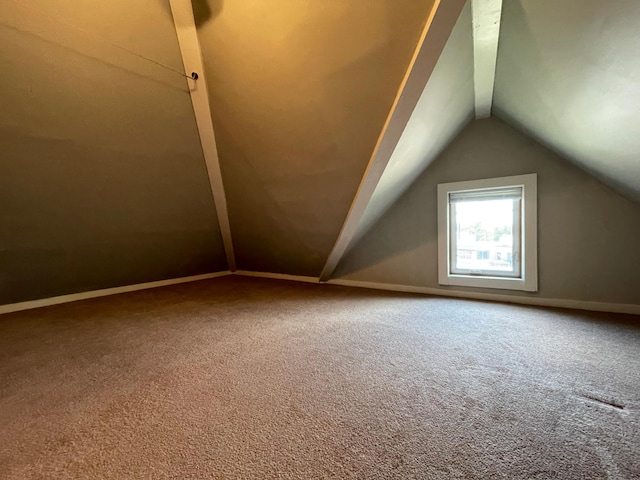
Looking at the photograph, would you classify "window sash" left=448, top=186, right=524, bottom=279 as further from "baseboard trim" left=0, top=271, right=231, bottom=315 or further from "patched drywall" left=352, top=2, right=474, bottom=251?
"baseboard trim" left=0, top=271, right=231, bottom=315

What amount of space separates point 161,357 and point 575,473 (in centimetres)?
178

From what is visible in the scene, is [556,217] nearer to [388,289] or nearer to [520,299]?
[520,299]

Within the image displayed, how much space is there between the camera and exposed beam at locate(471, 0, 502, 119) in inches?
49.8

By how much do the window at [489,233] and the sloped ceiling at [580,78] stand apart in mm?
464

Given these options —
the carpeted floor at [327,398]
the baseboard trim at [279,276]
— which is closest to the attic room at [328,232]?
the carpeted floor at [327,398]

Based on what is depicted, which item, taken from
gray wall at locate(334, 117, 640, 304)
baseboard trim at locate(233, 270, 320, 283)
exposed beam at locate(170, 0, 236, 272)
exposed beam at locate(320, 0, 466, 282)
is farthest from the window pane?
exposed beam at locate(170, 0, 236, 272)

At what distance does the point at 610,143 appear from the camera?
1554 millimetres

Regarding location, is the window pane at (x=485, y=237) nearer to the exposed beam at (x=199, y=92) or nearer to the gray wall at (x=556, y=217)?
the gray wall at (x=556, y=217)

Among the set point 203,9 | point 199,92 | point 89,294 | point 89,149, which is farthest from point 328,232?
point 89,294

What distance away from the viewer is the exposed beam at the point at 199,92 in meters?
1.81

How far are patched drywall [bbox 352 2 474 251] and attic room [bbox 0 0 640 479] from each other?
0.09 ft

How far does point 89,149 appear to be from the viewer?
1997 millimetres

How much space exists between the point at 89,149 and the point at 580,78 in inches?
125

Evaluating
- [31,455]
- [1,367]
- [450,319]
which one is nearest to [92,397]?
[31,455]
